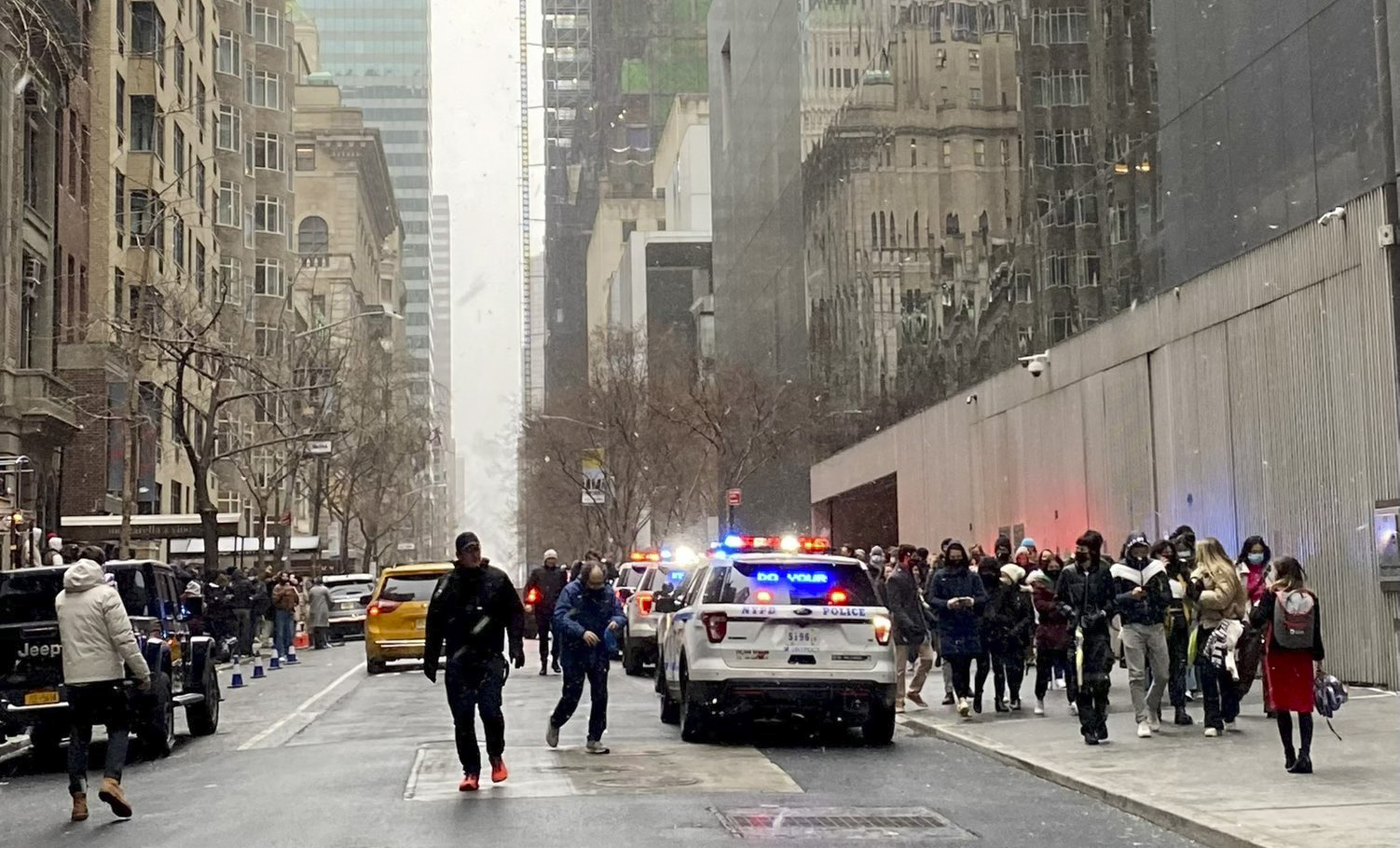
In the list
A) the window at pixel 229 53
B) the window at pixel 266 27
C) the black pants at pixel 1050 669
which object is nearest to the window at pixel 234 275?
the window at pixel 229 53

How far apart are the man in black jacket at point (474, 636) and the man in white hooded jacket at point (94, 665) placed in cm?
213

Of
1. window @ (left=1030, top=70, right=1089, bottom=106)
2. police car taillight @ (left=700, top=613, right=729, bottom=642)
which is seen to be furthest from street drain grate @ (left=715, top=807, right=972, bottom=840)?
window @ (left=1030, top=70, right=1089, bottom=106)

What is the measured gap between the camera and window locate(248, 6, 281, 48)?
94.8 meters

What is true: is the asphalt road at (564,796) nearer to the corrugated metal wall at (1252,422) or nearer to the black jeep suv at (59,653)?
the black jeep suv at (59,653)

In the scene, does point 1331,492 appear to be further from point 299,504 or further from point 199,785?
point 299,504

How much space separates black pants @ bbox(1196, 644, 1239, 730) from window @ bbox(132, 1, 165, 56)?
48.3 meters

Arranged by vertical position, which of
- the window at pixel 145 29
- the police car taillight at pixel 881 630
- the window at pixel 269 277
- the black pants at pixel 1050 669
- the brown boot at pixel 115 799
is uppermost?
the window at pixel 145 29

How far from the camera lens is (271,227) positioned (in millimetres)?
86812

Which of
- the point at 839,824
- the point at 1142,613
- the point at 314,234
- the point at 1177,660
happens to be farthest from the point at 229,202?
the point at 839,824

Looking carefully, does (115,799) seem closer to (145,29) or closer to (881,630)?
(881,630)

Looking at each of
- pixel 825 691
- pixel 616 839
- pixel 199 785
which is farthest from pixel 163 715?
pixel 616 839

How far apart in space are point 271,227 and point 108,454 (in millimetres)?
40616

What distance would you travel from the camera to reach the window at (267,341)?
5019 cm

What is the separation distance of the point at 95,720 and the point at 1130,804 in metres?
7.27
